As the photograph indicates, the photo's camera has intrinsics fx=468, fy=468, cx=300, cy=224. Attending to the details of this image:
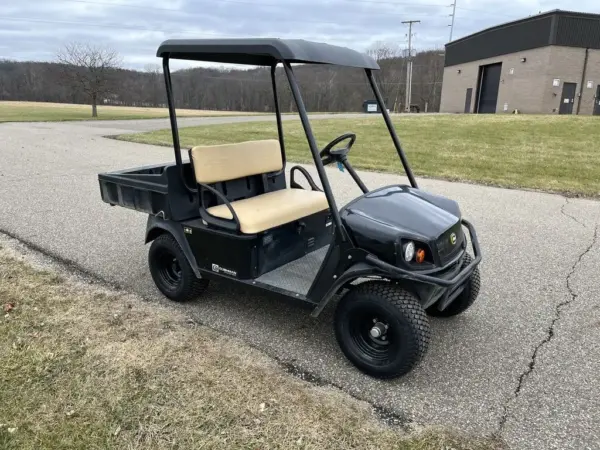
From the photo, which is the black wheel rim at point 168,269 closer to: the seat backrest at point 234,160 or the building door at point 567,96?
the seat backrest at point 234,160

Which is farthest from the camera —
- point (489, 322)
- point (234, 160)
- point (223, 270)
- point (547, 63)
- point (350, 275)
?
point (547, 63)

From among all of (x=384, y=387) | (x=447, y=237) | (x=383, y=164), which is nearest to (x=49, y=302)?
(x=384, y=387)

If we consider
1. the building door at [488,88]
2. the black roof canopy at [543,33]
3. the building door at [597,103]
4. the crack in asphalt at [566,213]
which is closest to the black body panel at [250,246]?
the crack in asphalt at [566,213]

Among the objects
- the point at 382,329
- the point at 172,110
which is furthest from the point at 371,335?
the point at 172,110

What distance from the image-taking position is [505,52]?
31422 mm

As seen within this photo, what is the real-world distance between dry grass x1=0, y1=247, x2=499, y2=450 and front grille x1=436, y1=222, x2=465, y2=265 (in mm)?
862

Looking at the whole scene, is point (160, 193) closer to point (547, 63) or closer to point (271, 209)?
point (271, 209)

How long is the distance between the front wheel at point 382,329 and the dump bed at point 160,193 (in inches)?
53.8

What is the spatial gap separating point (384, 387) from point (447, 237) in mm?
859

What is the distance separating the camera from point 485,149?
11164 mm

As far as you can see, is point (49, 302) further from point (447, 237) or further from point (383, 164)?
point (383, 164)

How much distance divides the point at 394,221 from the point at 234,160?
1.43 meters

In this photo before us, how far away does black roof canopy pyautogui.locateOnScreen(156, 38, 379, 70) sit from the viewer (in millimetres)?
2447

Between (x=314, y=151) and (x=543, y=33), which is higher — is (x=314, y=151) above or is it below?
below
